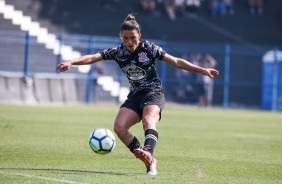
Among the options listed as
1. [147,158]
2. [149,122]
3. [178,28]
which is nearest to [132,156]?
[149,122]

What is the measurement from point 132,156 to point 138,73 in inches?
86.5

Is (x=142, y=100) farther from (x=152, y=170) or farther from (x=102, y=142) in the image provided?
(x=152, y=170)

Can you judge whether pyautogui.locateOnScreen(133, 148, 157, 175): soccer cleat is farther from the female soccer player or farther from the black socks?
the female soccer player

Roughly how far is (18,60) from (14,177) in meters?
22.6

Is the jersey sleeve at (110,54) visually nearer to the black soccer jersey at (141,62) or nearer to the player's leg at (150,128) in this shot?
the black soccer jersey at (141,62)

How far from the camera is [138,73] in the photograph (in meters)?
10.4

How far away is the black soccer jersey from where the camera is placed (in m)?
10.3

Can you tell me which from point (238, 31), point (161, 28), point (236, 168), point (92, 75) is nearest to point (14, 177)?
point (236, 168)

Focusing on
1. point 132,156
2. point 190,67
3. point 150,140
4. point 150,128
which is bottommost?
point 132,156

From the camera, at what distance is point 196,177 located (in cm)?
942

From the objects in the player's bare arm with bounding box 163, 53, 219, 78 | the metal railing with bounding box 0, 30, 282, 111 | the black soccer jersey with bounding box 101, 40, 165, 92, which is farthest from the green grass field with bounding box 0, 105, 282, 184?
the metal railing with bounding box 0, 30, 282, 111

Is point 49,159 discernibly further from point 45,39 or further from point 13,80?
point 45,39

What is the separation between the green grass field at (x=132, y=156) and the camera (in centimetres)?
923

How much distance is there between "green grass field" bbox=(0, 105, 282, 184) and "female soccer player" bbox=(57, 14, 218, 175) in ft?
2.00
